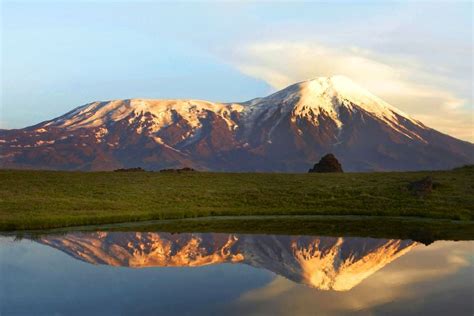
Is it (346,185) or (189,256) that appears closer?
(189,256)

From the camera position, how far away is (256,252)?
92.5ft

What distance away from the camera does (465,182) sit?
198 feet

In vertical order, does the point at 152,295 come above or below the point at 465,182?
below

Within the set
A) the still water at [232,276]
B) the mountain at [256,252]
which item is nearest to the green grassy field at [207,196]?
the mountain at [256,252]

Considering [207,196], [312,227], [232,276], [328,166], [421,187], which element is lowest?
[232,276]

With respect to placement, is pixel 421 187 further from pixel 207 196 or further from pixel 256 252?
pixel 256 252

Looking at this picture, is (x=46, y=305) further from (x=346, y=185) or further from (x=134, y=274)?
(x=346, y=185)

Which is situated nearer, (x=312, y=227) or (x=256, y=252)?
(x=256, y=252)

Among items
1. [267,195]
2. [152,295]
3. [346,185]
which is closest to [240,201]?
[267,195]

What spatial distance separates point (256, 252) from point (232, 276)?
5888 millimetres

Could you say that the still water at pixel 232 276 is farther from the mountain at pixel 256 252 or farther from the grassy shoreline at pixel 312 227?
the grassy shoreline at pixel 312 227

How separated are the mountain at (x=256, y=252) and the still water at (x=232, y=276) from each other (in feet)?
0.17

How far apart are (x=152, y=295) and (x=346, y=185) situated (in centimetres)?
4387

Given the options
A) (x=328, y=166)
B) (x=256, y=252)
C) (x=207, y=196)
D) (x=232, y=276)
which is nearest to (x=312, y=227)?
(x=256, y=252)
